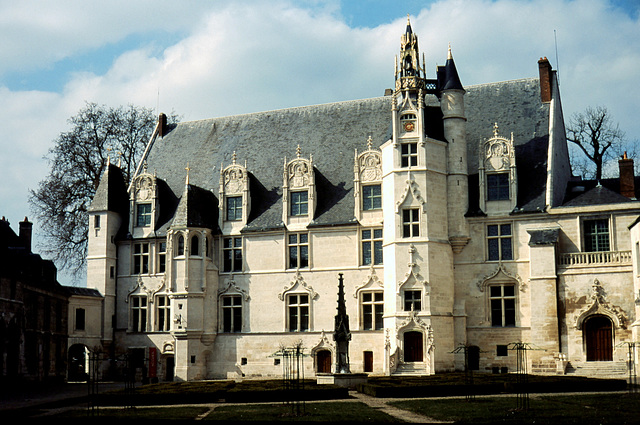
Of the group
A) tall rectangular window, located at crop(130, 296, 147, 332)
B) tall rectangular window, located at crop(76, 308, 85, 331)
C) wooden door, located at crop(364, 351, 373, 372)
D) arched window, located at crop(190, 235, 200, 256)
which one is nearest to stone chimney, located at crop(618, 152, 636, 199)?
wooden door, located at crop(364, 351, 373, 372)

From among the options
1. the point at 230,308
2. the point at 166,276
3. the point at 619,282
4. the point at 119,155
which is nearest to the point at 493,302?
the point at 619,282

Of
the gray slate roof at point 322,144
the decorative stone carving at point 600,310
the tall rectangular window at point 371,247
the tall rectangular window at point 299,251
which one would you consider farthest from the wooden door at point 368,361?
the decorative stone carving at point 600,310

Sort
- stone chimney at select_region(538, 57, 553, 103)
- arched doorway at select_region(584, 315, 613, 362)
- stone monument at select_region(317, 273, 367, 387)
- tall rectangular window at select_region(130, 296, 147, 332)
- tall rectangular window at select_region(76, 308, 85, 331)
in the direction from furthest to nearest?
tall rectangular window at select_region(130, 296, 147, 332) → tall rectangular window at select_region(76, 308, 85, 331) → stone chimney at select_region(538, 57, 553, 103) → arched doorway at select_region(584, 315, 613, 362) → stone monument at select_region(317, 273, 367, 387)

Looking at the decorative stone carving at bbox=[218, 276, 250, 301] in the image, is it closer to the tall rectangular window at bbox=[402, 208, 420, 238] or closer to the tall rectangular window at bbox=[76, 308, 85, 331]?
the tall rectangular window at bbox=[76, 308, 85, 331]

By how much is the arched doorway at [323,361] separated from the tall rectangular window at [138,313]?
10.4 metres

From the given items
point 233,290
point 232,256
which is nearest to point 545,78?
point 232,256

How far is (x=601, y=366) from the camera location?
37.5m

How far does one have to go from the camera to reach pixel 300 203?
4572cm

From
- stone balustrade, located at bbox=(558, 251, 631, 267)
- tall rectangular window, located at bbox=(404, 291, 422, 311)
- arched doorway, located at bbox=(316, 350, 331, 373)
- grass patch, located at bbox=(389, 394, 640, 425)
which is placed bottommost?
grass patch, located at bbox=(389, 394, 640, 425)

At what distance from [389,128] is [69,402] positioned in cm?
2127

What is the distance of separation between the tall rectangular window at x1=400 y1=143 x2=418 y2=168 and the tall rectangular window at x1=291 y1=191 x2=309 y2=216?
20.1 ft

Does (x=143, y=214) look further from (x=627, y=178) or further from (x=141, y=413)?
(x=627, y=178)

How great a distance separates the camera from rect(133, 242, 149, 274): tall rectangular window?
158 ft

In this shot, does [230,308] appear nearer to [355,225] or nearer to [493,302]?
[355,225]
